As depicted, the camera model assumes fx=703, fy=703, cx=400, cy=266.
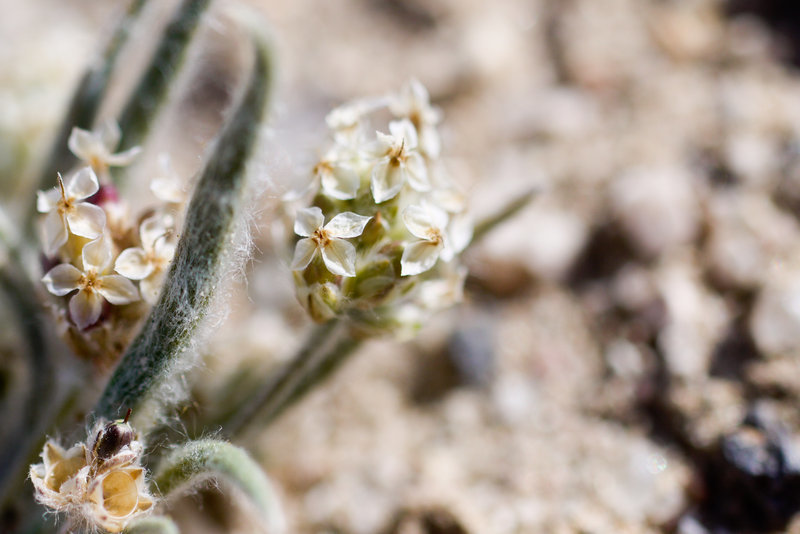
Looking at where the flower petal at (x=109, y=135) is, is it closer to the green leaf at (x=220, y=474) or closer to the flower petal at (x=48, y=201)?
the flower petal at (x=48, y=201)

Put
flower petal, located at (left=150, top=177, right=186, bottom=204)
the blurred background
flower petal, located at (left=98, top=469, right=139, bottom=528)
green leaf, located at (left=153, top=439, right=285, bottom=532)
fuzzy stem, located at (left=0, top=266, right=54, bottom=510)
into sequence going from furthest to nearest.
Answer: the blurred background, fuzzy stem, located at (left=0, top=266, right=54, bottom=510), flower petal, located at (left=150, top=177, right=186, bottom=204), flower petal, located at (left=98, top=469, right=139, bottom=528), green leaf, located at (left=153, top=439, right=285, bottom=532)

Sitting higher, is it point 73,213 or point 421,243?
point 73,213

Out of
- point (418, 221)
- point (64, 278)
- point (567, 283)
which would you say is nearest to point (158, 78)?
point (64, 278)

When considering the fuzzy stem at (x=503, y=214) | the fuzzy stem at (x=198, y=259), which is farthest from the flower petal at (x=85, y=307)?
the fuzzy stem at (x=503, y=214)

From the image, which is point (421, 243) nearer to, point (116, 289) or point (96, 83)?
point (116, 289)

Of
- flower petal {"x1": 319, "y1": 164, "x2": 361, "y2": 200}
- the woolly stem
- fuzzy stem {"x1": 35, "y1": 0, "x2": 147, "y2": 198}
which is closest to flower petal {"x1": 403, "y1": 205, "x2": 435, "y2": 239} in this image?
flower petal {"x1": 319, "y1": 164, "x2": 361, "y2": 200}

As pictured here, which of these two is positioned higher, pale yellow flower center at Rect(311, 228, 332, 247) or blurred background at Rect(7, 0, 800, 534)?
pale yellow flower center at Rect(311, 228, 332, 247)

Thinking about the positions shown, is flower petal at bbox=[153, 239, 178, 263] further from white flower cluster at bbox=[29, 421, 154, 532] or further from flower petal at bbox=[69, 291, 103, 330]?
white flower cluster at bbox=[29, 421, 154, 532]
